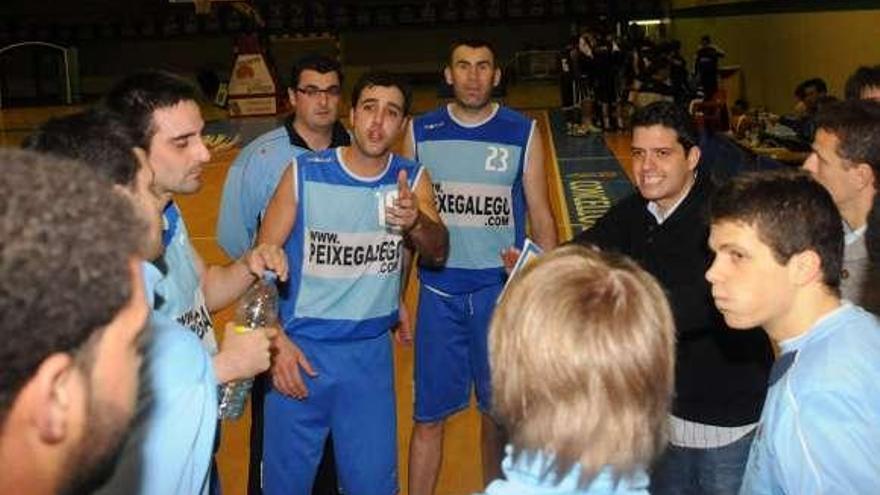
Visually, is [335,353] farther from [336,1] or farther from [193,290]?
[336,1]

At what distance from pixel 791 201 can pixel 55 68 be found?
103 feet

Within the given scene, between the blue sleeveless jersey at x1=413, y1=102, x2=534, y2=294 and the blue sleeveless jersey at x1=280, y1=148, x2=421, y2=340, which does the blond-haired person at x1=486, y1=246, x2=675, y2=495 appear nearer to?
the blue sleeveless jersey at x1=280, y1=148, x2=421, y2=340

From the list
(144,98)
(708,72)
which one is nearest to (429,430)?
(144,98)

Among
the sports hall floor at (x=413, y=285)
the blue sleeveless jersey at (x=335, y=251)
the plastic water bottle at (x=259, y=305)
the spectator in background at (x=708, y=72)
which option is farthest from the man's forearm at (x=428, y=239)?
the spectator in background at (x=708, y=72)

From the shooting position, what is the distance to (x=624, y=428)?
153cm

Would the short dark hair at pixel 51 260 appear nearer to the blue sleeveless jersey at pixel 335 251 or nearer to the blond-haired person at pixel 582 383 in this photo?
the blond-haired person at pixel 582 383

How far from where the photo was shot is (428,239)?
3.80 meters

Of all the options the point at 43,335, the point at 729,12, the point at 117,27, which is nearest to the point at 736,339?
the point at 43,335

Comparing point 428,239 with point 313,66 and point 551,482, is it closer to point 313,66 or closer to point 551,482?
point 313,66

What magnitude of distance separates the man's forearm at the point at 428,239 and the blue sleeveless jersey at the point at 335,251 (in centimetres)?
12

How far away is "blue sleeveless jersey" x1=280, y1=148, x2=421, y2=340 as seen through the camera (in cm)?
372

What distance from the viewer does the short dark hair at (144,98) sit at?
297 cm

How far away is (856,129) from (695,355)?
0.91 metres

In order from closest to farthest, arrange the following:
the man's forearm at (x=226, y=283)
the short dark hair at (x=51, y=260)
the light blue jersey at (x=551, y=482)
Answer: the short dark hair at (x=51, y=260), the light blue jersey at (x=551, y=482), the man's forearm at (x=226, y=283)
